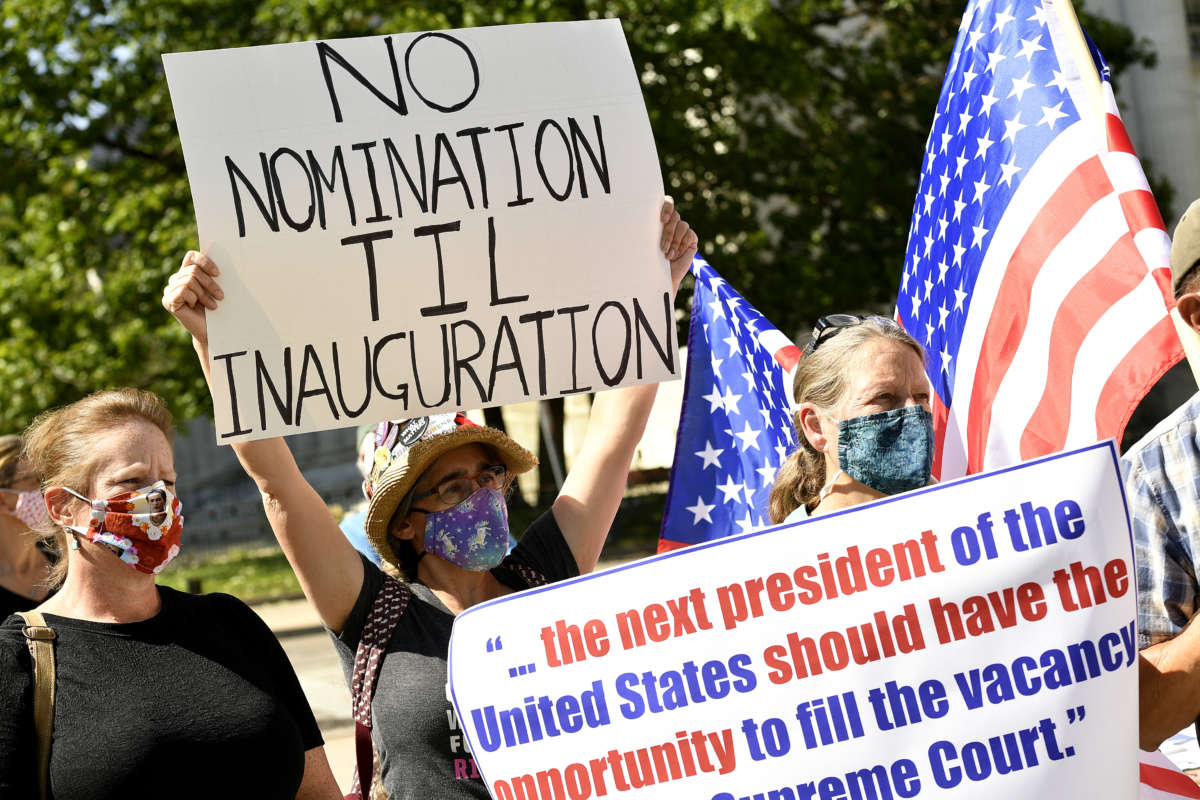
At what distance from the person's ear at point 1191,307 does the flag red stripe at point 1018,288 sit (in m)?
1.08

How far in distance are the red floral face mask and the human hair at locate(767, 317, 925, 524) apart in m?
1.34

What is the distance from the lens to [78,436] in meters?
2.91

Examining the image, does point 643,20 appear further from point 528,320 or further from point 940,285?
point 528,320

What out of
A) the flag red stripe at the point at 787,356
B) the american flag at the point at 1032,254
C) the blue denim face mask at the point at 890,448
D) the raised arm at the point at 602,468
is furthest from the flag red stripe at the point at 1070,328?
the raised arm at the point at 602,468

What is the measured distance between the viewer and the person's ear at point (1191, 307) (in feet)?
8.43

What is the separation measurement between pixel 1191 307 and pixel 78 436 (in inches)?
89.6

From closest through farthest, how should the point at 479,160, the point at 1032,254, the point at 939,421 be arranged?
the point at 479,160 → the point at 1032,254 → the point at 939,421

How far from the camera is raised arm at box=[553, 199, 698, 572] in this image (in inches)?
133

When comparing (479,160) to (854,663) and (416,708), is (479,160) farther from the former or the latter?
(854,663)

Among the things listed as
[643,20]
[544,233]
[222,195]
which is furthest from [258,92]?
[643,20]

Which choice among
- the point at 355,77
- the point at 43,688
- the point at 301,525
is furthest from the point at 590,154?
the point at 43,688

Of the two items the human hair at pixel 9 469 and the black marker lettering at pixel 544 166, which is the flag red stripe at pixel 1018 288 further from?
the human hair at pixel 9 469

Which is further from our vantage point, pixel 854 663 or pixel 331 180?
pixel 331 180

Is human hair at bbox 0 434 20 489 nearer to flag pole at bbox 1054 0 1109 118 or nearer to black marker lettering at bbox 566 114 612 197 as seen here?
black marker lettering at bbox 566 114 612 197
